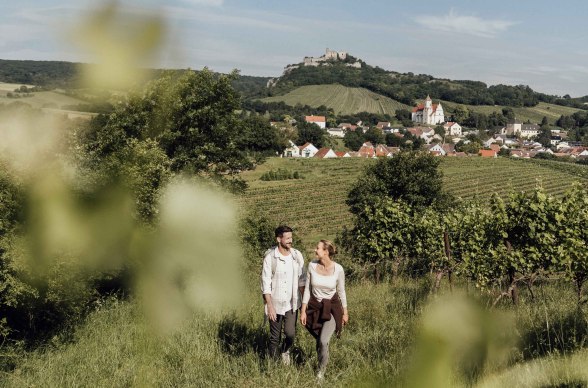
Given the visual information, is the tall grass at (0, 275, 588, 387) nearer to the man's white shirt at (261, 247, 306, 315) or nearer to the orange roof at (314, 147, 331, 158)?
the man's white shirt at (261, 247, 306, 315)

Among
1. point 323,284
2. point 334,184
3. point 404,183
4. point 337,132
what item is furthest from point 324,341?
point 337,132

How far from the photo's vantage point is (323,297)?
5.21 m

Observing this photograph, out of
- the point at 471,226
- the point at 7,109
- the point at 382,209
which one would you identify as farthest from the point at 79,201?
the point at 382,209

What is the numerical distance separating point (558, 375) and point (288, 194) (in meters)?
75.2

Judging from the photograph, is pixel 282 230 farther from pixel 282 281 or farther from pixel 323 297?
pixel 323 297

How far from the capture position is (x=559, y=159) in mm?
131125

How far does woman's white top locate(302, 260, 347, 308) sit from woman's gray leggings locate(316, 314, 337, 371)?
0.25m

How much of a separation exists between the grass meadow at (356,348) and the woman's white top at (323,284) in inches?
22.1

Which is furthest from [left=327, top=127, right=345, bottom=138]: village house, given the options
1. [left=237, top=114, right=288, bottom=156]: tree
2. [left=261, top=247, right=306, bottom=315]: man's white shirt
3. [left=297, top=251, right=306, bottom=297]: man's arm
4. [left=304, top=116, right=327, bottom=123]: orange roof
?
[left=261, top=247, right=306, bottom=315]: man's white shirt

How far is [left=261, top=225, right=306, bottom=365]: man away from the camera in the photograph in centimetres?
527

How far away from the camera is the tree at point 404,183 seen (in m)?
42.4

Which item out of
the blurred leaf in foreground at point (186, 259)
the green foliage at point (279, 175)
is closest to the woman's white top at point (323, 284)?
the blurred leaf in foreground at point (186, 259)

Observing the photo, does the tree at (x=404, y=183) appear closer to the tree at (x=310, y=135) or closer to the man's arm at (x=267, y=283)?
the man's arm at (x=267, y=283)

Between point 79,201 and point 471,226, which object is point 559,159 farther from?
point 79,201
